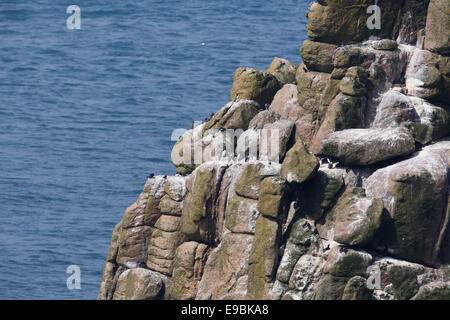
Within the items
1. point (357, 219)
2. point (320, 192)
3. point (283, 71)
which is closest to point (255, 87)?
point (283, 71)

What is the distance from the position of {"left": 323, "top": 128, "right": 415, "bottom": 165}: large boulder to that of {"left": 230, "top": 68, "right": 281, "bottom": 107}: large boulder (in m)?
10.3

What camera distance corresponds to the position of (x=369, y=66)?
227 ft

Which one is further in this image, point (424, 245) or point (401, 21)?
point (401, 21)

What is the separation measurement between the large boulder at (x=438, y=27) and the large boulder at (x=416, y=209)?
26.7 ft

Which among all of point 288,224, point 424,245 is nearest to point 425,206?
point 424,245

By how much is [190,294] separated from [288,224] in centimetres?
792

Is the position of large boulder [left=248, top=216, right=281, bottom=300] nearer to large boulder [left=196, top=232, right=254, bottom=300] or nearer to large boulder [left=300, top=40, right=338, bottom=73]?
large boulder [left=196, top=232, right=254, bottom=300]

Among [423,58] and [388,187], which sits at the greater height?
[423,58]

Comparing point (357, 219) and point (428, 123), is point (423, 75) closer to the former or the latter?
point (428, 123)

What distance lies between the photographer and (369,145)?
2562 inches

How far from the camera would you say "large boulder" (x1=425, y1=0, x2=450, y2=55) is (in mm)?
68688

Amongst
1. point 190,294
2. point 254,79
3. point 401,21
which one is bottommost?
point 190,294

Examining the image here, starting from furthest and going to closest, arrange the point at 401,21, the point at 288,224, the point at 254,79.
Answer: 1. the point at 254,79
2. the point at 401,21
3. the point at 288,224

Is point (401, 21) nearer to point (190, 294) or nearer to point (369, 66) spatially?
point (369, 66)
